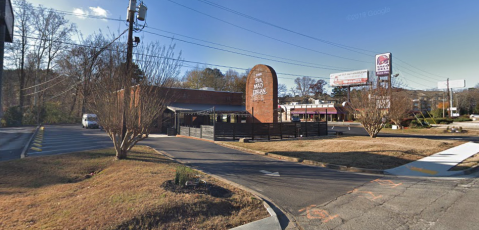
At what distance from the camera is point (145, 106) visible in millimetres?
9094

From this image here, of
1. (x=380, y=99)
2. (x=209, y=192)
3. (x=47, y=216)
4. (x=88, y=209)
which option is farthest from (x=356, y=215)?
(x=380, y=99)

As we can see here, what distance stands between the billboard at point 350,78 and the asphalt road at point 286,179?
57578 millimetres

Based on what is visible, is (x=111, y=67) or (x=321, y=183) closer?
(x=321, y=183)

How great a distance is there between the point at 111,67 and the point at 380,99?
18007 millimetres

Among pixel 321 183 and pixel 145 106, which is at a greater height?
pixel 145 106

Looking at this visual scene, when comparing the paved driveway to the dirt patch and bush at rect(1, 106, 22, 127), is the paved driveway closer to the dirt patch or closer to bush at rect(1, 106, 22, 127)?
the dirt patch

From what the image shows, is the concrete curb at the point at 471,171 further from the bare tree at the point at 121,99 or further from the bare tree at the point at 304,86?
the bare tree at the point at 304,86

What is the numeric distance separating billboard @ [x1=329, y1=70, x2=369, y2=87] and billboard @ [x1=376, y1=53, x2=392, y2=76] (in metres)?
16.6

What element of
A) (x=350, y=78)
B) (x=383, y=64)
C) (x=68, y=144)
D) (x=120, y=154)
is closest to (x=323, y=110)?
(x=383, y=64)

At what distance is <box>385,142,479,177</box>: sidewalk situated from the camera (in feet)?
28.0

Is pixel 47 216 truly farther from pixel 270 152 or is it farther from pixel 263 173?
pixel 270 152

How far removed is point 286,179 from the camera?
25.1 ft

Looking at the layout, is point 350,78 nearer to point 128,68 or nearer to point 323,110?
point 323,110

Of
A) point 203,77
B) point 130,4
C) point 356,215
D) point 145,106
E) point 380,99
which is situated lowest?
point 356,215
